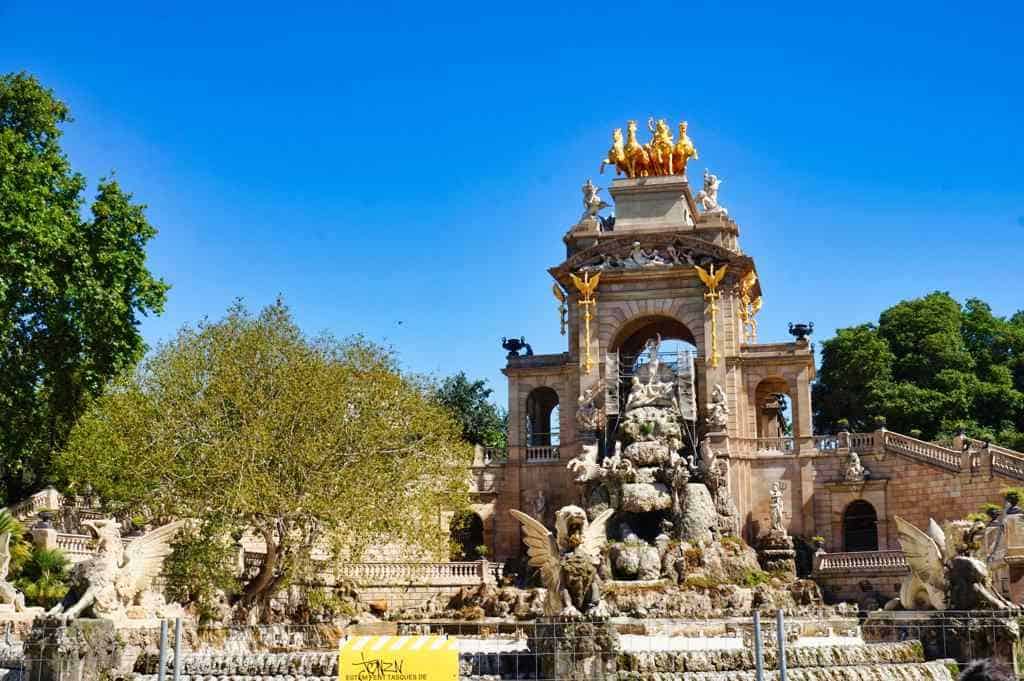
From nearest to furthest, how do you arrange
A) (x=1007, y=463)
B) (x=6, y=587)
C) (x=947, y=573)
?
(x=947, y=573)
(x=6, y=587)
(x=1007, y=463)

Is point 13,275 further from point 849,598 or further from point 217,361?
point 849,598

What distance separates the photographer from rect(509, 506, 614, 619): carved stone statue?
19.4m

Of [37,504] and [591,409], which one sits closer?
[37,504]

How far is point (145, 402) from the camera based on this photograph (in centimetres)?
3441

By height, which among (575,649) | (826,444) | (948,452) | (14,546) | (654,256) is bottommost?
(575,649)

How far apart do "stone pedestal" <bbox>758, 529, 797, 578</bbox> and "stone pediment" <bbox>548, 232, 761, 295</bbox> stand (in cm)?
1031

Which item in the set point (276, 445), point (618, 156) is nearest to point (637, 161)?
point (618, 156)

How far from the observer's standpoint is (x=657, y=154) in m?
50.7

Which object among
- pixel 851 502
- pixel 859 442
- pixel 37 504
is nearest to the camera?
pixel 37 504

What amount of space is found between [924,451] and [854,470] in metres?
2.60

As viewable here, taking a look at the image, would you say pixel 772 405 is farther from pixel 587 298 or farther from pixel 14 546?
pixel 14 546

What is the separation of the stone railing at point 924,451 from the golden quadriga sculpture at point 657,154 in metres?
14.1

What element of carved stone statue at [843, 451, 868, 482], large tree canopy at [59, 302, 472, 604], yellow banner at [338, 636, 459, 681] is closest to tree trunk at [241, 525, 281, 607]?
large tree canopy at [59, 302, 472, 604]

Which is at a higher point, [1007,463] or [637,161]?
[637,161]
